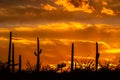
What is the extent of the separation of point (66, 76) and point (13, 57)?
13.1 metres

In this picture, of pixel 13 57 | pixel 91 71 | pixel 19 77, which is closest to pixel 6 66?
pixel 19 77

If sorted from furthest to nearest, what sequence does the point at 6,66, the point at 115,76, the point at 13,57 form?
the point at 13,57, the point at 6,66, the point at 115,76

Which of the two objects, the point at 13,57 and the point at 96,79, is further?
the point at 13,57

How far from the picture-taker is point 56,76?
1769cm

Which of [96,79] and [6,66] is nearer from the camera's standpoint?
[96,79]

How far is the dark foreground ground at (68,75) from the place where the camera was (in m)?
17.5

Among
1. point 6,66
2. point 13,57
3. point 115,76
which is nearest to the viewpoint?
point 115,76

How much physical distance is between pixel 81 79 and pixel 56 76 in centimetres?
115

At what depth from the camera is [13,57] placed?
98.7ft

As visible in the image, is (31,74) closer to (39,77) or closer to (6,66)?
(39,77)

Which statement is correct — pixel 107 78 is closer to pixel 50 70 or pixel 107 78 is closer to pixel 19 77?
pixel 50 70

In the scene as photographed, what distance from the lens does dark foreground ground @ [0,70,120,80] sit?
1745 cm

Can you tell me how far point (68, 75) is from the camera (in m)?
17.6

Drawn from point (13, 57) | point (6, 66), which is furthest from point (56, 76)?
point (13, 57)
